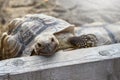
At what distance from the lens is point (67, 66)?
230 centimetres

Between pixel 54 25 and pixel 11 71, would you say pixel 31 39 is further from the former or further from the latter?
pixel 11 71

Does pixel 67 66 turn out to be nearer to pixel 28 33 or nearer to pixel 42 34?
pixel 42 34

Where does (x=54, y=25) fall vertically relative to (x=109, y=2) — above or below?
above

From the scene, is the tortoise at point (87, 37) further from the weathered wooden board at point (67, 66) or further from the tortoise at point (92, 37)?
the weathered wooden board at point (67, 66)

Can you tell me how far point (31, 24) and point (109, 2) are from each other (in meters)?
2.73

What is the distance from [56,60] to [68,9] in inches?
125

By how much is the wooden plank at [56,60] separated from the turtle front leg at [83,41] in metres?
0.55

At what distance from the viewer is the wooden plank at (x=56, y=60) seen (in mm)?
2268

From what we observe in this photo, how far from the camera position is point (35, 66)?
2.29 meters

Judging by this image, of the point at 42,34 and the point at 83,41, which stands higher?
the point at 42,34

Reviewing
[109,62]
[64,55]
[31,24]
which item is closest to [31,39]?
[31,24]

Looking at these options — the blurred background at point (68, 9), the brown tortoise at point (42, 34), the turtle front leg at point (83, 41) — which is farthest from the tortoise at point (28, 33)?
the blurred background at point (68, 9)

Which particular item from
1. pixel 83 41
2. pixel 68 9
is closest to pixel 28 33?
pixel 83 41

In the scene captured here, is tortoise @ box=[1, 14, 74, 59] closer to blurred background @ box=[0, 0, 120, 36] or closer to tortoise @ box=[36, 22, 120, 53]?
tortoise @ box=[36, 22, 120, 53]
